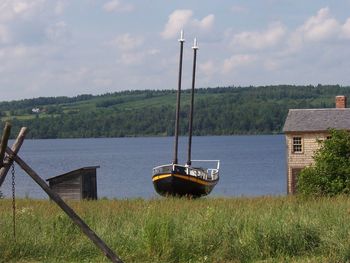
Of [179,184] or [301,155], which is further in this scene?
[301,155]

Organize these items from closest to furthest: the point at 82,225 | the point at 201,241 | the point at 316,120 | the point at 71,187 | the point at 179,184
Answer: the point at 82,225
the point at 201,241
the point at 71,187
the point at 179,184
the point at 316,120

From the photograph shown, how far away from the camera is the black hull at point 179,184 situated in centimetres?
4288

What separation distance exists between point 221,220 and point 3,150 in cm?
487

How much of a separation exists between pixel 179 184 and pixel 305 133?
14.0 metres

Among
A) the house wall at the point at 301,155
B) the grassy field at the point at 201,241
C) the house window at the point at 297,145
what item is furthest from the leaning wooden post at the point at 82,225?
the house window at the point at 297,145

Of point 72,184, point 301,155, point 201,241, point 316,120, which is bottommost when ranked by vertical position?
point 72,184

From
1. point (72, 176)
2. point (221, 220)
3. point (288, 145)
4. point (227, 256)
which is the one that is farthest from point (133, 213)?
point (288, 145)

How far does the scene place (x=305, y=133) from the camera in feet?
176

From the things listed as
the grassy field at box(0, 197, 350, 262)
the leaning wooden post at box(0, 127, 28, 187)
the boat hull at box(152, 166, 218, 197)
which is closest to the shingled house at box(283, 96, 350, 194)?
the boat hull at box(152, 166, 218, 197)

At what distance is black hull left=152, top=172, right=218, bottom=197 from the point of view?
141 ft

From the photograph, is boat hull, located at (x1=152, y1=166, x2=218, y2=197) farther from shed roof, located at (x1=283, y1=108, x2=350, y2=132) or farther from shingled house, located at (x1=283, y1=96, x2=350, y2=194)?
shed roof, located at (x1=283, y1=108, x2=350, y2=132)

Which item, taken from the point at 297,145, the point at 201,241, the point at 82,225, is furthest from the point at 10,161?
the point at 297,145

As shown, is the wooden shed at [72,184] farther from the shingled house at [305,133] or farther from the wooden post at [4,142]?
the wooden post at [4,142]

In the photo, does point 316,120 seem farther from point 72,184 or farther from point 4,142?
point 4,142
